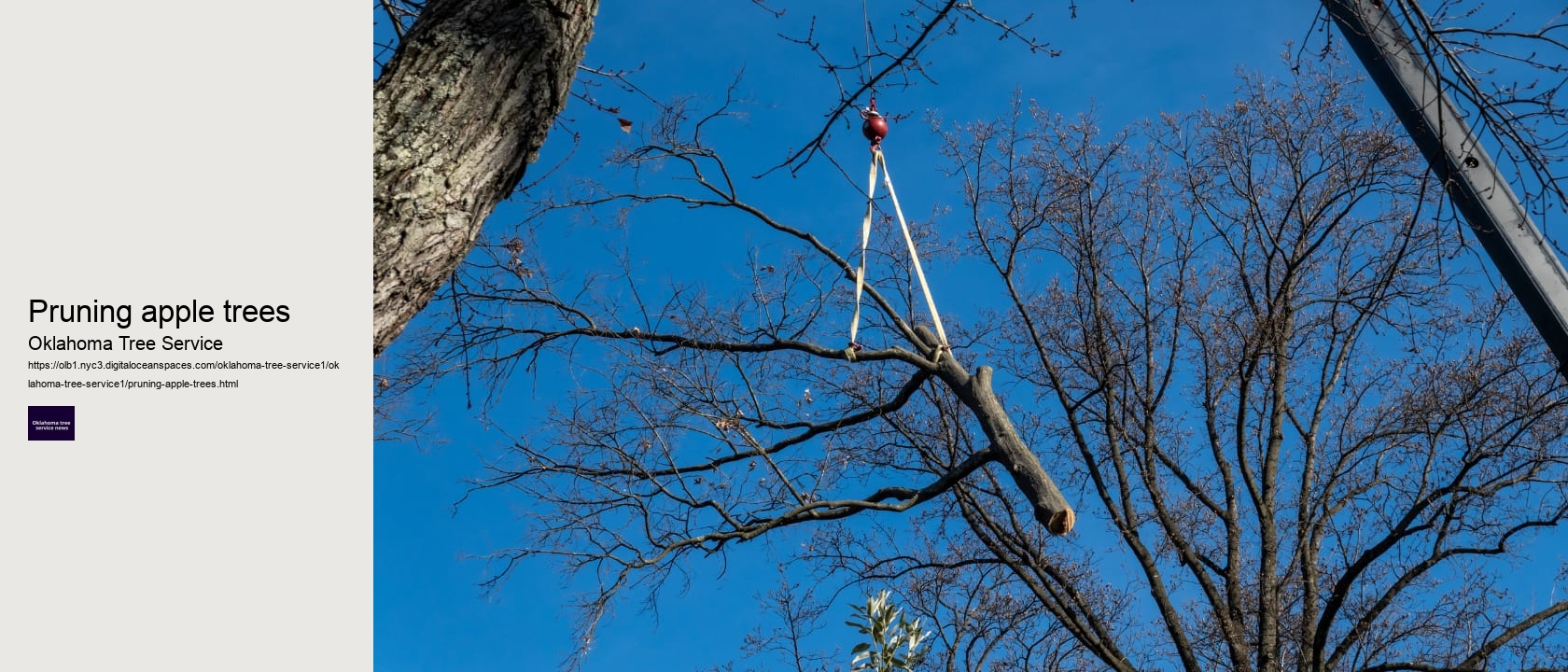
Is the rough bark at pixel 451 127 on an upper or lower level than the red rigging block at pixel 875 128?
lower

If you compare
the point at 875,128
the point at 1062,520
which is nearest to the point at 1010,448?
the point at 1062,520

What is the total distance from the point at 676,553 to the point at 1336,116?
488 centimetres

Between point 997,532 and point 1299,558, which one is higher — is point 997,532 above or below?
above

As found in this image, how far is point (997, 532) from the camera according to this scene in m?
7.02

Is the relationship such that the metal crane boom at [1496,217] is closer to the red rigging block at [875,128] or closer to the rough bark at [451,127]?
the red rigging block at [875,128]
